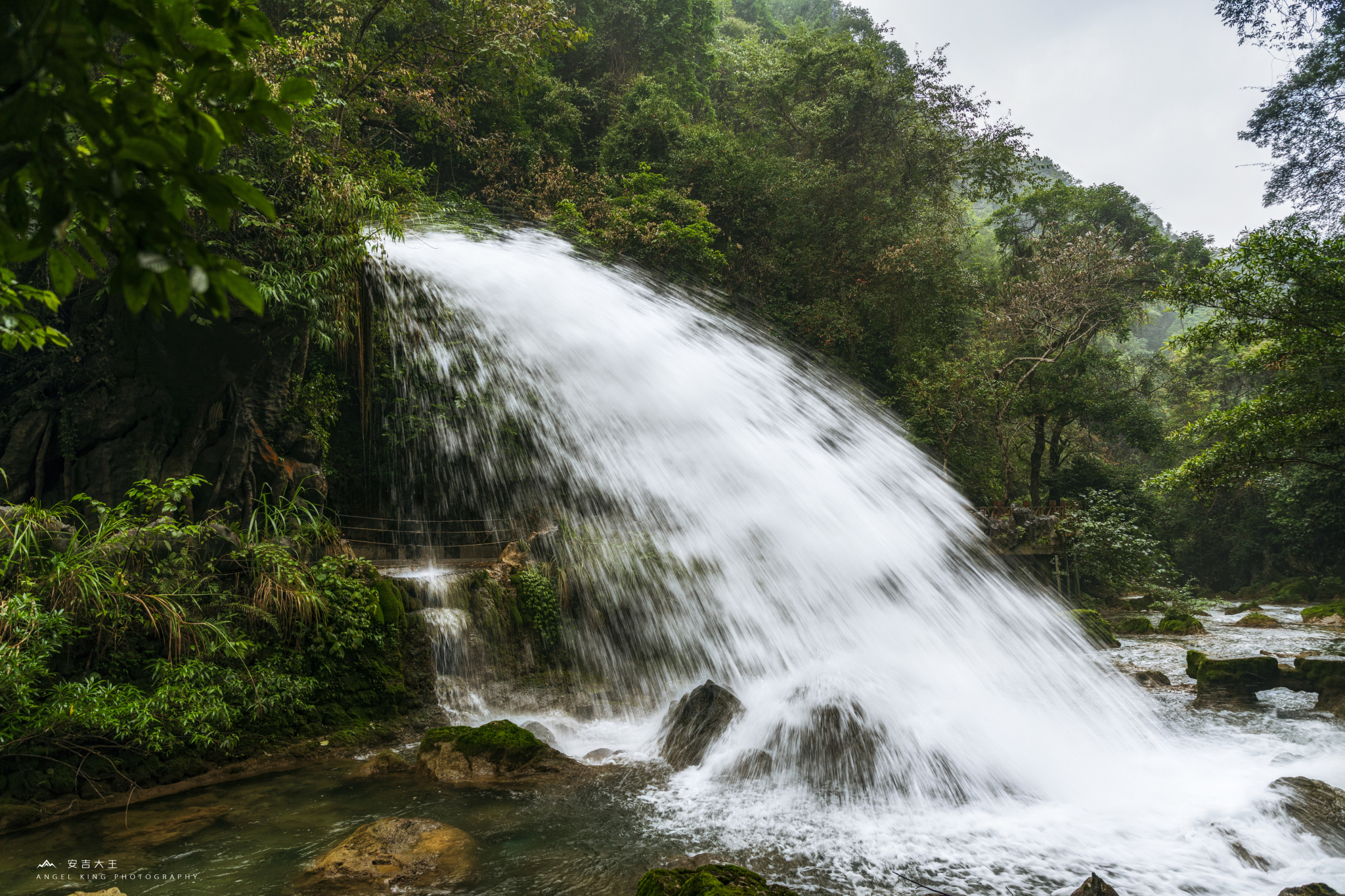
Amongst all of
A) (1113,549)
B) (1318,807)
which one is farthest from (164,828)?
(1113,549)

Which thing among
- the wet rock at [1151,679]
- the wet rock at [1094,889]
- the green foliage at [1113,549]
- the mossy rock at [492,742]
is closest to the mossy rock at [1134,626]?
the green foliage at [1113,549]

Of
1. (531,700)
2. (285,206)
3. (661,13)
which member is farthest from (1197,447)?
(285,206)

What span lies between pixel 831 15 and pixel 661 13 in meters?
24.6

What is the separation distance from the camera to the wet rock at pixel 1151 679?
10055 mm

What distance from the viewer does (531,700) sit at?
898 centimetres

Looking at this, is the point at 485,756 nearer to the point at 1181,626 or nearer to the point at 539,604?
the point at 539,604

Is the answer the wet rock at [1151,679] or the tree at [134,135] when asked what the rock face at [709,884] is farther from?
the wet rock at [1151,679]

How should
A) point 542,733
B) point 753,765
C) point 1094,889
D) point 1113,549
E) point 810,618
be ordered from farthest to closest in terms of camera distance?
point 1113,549
point 810,618
point 542,733
point 753,765
point 1094,889

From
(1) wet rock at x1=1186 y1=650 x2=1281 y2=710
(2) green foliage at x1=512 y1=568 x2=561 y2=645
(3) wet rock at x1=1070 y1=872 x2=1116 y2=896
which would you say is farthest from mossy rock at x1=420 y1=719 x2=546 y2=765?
(1) wet rock at x1=1186 y1=650 x2=1281 y2=710

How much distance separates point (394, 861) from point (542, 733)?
3358 mm

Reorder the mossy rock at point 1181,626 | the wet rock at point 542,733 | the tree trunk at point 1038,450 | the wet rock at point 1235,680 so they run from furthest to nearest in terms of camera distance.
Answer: the tree trunk at point 1038,450
the mossy rock at point 1181,626
the wet rock at point 1235,680
the wet rock at point 542,733

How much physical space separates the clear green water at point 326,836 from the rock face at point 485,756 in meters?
0.23

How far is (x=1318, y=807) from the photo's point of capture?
16.5ft

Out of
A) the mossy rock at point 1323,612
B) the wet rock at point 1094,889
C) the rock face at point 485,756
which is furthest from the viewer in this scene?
the mossy rock at point 1323,612
